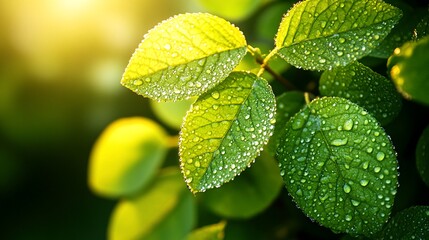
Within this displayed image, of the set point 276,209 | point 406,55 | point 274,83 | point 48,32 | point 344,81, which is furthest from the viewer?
point 48,32

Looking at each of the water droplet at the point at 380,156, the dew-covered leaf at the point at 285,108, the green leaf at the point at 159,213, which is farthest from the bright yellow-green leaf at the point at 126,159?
the water droplet at the point at 380,156

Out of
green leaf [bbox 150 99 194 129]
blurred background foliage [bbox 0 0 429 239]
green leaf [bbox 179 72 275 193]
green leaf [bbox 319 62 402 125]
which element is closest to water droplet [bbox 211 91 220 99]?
green leaf [bbox 179 72 275 193]

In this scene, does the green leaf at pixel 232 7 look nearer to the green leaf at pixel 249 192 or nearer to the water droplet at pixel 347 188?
the green leaf at pixel 249 192

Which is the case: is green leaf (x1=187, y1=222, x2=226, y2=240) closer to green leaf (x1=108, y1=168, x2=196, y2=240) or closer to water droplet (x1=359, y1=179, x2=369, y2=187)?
green leaf (x1=108, y1=168, x2=196, y2=240)

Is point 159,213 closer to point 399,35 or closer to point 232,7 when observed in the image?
point 232,7

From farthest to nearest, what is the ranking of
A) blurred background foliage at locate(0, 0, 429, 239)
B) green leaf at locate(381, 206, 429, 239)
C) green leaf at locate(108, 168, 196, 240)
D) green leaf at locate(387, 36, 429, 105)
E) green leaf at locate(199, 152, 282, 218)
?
blurred background foliage at locate(0, 0, 429, 239) → green leaf at locate(108, 168, 196, 240) → green leaf at locate(199, 152, 282, 218) → green leaf at locate(381, 206, 429, 239) → green leaf at locate(387, 36, 429, 105)

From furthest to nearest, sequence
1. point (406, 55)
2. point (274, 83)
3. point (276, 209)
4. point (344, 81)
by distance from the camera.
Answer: point (276, 209) < point (274, 83) < point (344, 81) < point (406, 55)

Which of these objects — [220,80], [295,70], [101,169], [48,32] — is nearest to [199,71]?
[220,80]

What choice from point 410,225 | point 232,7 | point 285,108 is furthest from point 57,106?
point 410,225

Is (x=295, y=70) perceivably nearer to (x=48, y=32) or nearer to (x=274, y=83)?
(x=274, y=83)
